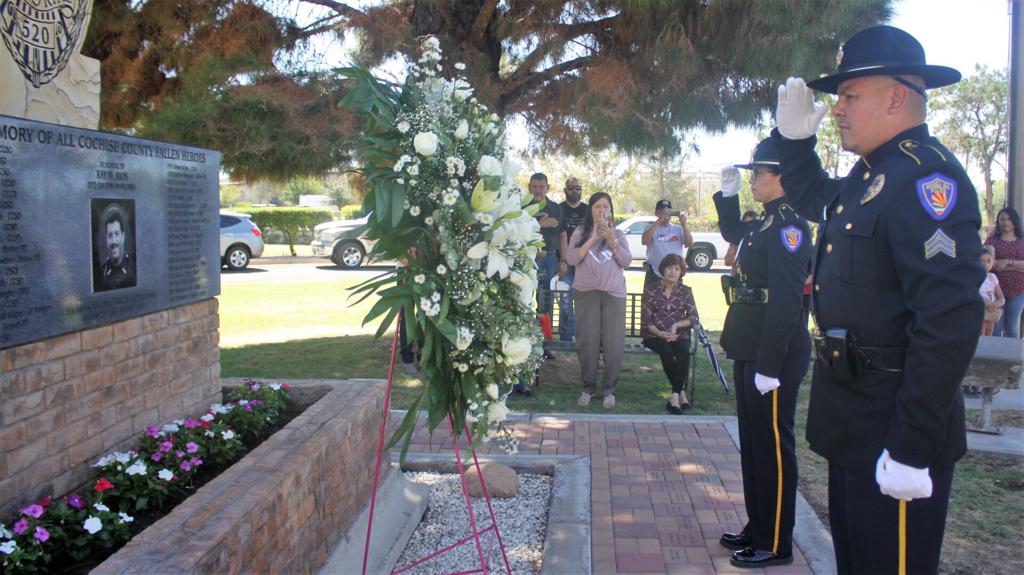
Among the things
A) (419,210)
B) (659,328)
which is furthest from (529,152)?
(419,210)

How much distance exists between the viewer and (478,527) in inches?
174

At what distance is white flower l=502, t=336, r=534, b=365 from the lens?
320cm

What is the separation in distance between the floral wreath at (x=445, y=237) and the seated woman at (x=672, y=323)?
3.71m

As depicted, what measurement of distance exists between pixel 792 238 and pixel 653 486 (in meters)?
1.88

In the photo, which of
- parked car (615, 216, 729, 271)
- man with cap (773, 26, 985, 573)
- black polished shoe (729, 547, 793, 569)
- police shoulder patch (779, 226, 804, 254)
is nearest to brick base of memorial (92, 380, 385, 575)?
black polished shoe (729, 547, 793, 569)

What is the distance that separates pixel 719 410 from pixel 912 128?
478 cm

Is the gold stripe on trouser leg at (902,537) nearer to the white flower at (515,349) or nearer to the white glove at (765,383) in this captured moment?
the white glove at (765,383)

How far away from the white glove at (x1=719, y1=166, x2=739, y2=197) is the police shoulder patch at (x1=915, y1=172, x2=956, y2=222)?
218cm

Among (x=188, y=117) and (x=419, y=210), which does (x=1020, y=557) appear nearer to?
(x=419, y=210)

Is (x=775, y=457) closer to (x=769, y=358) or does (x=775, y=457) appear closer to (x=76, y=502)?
(x=769, y=358)

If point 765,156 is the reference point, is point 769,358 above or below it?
below

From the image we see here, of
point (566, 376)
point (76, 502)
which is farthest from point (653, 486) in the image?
point (566, 376)

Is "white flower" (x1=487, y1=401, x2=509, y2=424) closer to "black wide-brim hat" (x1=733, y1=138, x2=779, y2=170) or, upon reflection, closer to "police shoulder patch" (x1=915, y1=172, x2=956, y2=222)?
"black wide-brim hat" (x1=733, y1=138, x2=779, y2=170)

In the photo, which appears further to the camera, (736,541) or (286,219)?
(286,219)
